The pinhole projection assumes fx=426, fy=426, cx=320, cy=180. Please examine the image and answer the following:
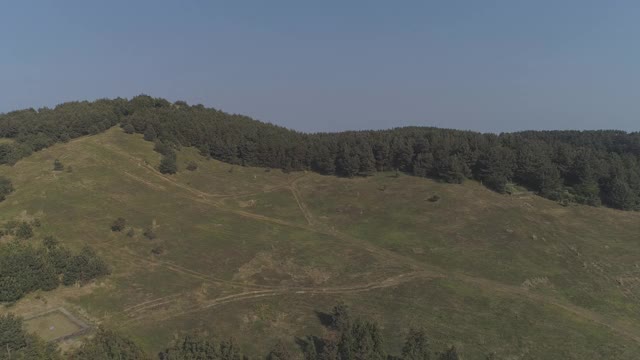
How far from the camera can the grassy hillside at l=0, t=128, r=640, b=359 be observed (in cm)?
6250

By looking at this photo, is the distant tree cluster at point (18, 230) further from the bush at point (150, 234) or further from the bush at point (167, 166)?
the bush at point (167, 166)

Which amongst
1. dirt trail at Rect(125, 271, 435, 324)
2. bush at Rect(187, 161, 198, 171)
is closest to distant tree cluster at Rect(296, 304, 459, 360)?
dirt trail at Rect(125, 271, 435, 324)

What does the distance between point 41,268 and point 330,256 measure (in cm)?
4871

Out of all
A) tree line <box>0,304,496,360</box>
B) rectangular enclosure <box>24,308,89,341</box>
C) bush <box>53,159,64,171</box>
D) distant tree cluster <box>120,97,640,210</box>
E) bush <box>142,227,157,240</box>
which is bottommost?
rectangular enclosure <box>24,308,89,341</box>

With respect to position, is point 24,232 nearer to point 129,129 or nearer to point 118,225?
point 118,225

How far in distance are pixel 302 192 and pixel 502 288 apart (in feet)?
189

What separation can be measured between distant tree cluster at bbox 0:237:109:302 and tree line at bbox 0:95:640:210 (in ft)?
150

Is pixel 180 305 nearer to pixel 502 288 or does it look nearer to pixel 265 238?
pixel 265 238

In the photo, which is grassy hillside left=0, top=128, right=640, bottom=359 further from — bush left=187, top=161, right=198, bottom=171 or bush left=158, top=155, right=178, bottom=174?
bush left=158, top=155, right=178, bottom=174

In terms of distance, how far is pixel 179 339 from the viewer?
5750cm

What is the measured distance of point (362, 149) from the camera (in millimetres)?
127000

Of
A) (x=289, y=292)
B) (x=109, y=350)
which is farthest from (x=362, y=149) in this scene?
(x=109, y=350)

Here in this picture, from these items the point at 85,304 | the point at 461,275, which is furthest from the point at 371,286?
the point at 85,304

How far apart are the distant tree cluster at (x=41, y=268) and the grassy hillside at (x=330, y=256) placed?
6.08 feet
